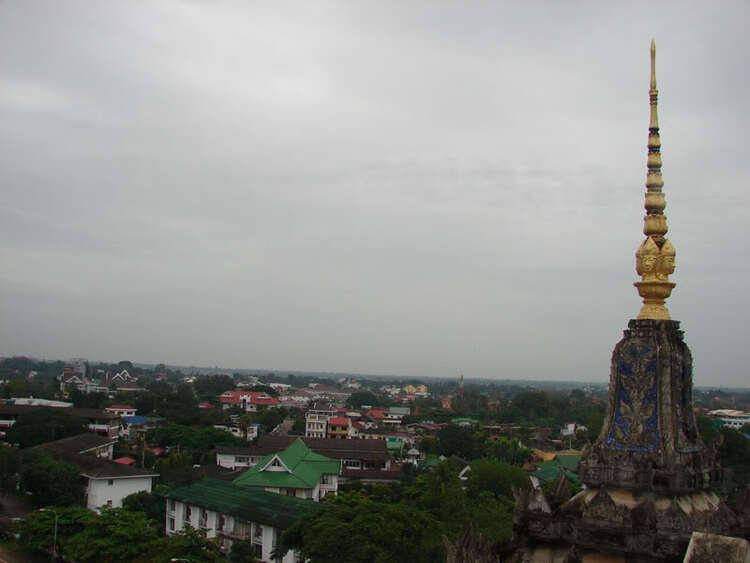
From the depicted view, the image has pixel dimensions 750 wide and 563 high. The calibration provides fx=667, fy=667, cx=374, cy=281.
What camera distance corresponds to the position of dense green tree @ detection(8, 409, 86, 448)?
178 ft

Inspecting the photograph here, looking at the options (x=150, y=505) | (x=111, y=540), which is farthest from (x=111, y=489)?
(x=111, y=540)

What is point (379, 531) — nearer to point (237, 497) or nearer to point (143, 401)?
point (237, 497)

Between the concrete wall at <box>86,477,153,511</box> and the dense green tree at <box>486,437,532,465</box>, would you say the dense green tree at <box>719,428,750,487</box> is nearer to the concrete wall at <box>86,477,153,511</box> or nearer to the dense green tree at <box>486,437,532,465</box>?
the dense green tree at <box>486,437,532,465</box>

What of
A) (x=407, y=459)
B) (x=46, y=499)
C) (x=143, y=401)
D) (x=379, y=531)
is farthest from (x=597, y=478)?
(x=143, y=401)

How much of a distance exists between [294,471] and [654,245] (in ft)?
107

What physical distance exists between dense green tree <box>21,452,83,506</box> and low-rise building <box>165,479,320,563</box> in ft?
26.9

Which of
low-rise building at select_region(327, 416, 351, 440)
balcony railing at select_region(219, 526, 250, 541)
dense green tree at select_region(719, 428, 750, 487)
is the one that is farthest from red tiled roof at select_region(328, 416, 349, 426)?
balcony railing at select_region(219, 526, 250, 541)

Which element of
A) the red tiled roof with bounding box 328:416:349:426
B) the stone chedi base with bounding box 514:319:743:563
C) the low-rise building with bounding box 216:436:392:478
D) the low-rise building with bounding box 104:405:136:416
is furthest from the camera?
the low-rise building with bounding box 104:405:136:416

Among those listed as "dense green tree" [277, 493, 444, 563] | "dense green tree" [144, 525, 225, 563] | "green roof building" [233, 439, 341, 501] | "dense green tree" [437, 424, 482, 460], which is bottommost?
"dense green tree" [437, 424, 482, 460]

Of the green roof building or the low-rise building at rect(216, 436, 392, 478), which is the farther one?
the low-rise building at rect(216, 436, 392, 478)

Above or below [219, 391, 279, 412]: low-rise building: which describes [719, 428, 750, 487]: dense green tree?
above

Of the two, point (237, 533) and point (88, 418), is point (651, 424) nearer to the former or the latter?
point (237, 533)

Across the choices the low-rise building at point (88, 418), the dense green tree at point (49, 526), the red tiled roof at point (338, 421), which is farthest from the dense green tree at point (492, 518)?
the red tiled roof at point (338, 421)

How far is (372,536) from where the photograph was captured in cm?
2027
